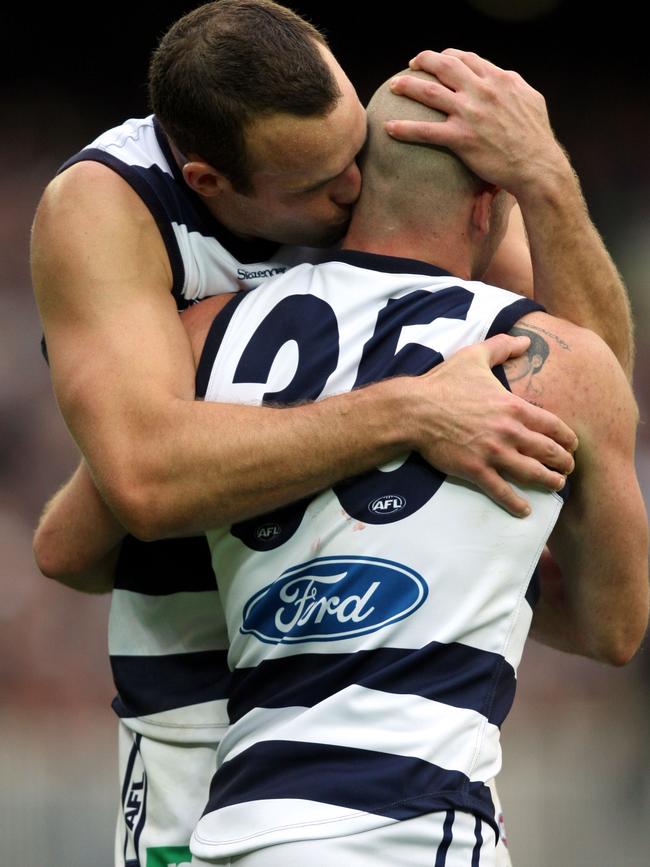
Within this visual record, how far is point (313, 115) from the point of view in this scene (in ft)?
5.67

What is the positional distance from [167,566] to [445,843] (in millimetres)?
687

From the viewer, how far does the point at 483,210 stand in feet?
5.96

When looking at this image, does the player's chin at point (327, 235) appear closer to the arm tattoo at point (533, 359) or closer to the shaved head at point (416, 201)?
the shaved head at point (416, 201)

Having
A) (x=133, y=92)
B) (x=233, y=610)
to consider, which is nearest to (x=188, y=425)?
(x=233, y=610)

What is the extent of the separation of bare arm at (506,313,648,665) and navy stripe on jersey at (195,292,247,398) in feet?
1.44

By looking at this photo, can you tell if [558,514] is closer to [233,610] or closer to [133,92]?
[233,610]

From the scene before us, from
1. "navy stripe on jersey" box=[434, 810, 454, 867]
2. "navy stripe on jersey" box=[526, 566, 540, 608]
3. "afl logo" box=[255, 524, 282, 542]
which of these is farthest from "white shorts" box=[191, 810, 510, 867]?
"afl logo" box=[255, 524, 282, 542]

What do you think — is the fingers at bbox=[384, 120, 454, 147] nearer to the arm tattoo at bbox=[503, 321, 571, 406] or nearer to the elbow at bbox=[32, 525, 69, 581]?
the arm tattoo at bbox=[503, 321, 571, 406]

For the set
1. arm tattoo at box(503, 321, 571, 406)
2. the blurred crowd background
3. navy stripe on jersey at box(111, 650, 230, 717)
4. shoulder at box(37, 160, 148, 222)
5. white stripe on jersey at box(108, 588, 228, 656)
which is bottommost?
the blurred crowd background

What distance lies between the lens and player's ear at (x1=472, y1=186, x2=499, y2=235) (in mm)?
1806

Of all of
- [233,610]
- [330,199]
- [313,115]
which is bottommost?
[233,610]

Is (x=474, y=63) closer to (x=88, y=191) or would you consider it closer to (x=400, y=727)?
(x=88, y=191)

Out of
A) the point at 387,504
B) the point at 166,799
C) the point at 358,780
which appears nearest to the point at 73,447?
the point at 166,799

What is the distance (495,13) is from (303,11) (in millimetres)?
938
